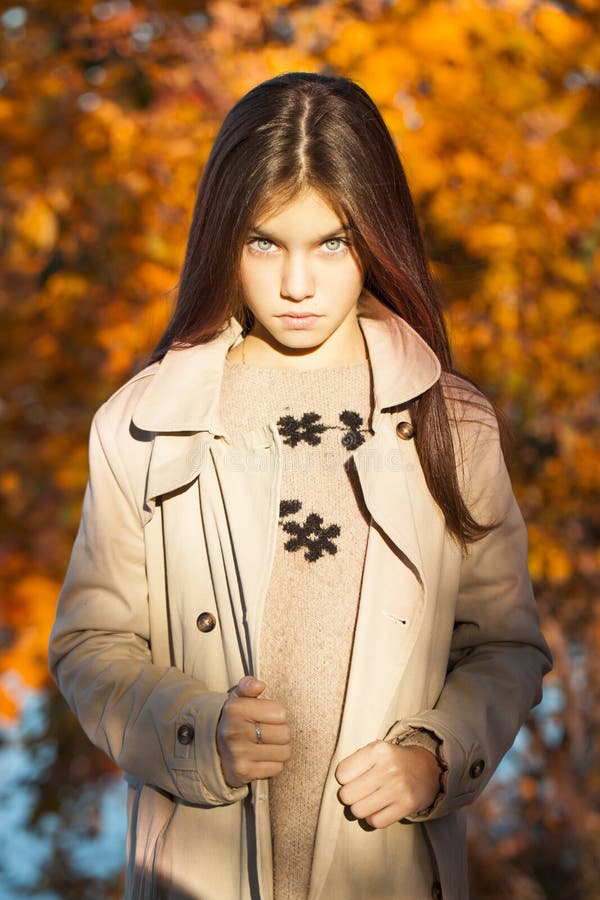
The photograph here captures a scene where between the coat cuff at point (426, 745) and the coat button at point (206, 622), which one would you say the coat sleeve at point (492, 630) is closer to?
the coat cuff at point (426, 745)

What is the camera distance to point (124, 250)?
4.21 meters

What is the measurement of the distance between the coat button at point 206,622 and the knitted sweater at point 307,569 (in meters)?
0.08

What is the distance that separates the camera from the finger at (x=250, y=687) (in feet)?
5.53

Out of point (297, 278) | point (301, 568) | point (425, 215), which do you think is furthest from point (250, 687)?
point (425, 215)

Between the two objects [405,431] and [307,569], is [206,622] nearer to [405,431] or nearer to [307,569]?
[307,569]

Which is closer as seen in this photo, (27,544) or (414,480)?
(414,480)

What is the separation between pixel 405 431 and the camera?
1.95 metres

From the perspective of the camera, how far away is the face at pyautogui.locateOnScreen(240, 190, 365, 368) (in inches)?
72.4

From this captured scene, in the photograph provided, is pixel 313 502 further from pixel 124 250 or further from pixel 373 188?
pixel 124 250

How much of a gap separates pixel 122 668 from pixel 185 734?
0.16 meters

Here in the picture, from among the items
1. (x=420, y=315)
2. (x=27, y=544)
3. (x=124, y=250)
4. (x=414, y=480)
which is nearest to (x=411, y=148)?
(x=124, y=250)

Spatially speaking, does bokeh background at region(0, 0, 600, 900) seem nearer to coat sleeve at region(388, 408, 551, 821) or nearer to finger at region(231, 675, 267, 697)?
coat sleeve at region(388, 408, 551, 821)

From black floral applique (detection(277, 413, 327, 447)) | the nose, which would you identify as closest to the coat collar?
black floral applique (detection(277, 413, 327, 447))

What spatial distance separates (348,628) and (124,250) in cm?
264
